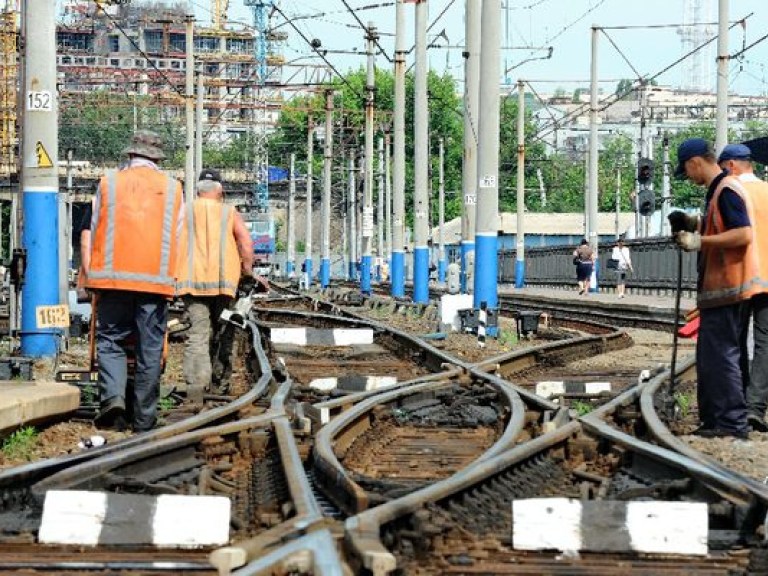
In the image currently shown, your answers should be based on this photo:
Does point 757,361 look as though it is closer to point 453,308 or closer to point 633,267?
point 453,308

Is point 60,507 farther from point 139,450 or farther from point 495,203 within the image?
point 495,203

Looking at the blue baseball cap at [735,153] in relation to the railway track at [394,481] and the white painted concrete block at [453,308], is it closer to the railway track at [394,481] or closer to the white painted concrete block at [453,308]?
the railway track at [394,481]

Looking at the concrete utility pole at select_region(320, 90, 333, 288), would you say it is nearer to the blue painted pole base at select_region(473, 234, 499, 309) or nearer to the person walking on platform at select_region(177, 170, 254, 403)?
the blue painted pole base at select_region(473, 234, 499, 309)

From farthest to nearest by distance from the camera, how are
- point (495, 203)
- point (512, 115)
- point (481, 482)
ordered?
point (512, 115), point (495, 203), point (481, 482)

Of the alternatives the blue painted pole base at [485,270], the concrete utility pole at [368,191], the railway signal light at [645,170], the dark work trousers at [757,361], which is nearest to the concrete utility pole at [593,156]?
the concrete utility pole at [368,191]

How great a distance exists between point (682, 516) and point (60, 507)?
7.28ft

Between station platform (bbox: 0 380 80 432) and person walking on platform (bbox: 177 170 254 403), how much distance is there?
115 cm

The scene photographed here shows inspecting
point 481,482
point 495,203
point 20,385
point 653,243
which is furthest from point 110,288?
point 653,243

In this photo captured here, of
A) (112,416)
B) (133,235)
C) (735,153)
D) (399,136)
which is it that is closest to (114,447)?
(112,416)

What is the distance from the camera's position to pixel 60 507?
586 cm

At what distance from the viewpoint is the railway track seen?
5297mm

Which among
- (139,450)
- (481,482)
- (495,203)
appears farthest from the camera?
(495,203)

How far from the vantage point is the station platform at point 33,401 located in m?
9.22

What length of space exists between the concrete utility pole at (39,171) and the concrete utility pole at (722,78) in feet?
71.1
